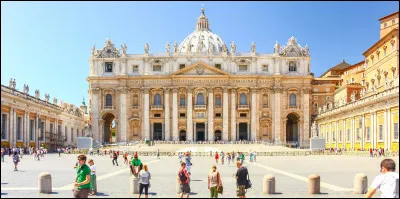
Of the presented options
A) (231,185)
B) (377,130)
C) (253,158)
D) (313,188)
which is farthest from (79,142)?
(313,188)

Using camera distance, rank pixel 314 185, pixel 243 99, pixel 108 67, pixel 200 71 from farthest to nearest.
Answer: pixel 108 67 → pixel 243 99 → pixel 200 71 → pixel 314 185

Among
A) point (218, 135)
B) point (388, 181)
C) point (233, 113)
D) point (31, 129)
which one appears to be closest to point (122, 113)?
point (218, 135)

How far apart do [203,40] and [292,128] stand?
32.2 meters

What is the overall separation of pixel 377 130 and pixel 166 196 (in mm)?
40395

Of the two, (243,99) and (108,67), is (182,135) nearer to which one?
(243,99)

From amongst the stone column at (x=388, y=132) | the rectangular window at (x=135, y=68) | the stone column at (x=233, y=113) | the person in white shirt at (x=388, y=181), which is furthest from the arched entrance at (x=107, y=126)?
the person in white shirt at (x=388, y=181)

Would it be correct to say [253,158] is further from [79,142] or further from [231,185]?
[79,142]

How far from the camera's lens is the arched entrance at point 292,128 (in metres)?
93.2

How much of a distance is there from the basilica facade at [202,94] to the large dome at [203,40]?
2117 cm

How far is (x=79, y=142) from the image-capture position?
7044 centimetres

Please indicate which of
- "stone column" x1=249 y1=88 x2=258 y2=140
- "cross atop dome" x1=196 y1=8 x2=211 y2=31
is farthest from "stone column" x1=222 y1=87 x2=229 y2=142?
"cross atop dome" x1=196 y1=8 x2=211 y2=31

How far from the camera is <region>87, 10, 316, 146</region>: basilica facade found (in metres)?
89.2

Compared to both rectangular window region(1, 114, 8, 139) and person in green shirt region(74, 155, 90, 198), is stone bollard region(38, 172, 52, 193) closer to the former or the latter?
person in green shirt region(74, 155, 90, 198)

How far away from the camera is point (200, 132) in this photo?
91625mm
